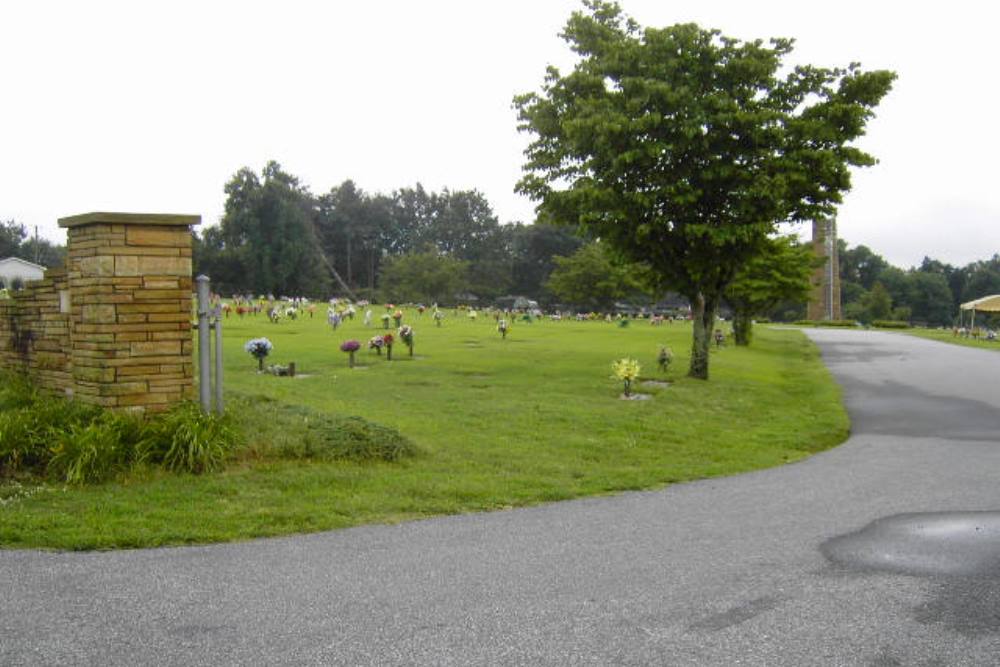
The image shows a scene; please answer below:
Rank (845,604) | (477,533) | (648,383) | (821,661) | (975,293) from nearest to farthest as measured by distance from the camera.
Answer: (821,661)
(845,604)
(477,533)
(648,383)
(975,293)

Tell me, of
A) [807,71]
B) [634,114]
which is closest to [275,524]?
[634,114]

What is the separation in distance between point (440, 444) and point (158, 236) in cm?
355

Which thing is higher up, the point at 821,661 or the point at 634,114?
the point at 634,114

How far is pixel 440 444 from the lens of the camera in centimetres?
905

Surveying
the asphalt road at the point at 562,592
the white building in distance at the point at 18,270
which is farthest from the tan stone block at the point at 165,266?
the white building in distance at the point at 18,270

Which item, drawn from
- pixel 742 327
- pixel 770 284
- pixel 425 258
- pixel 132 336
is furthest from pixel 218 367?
pixel 425 258

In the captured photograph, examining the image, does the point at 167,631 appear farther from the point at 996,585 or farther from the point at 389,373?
the point at 389,373

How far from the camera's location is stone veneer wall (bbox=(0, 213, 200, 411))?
7.25 m

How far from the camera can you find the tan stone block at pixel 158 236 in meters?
7.37

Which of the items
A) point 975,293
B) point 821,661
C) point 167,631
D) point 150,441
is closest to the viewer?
point 821,661

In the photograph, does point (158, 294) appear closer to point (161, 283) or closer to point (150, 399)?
point (161, 283)

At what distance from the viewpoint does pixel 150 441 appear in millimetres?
6973

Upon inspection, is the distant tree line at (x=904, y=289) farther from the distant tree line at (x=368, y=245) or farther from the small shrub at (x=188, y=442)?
the small shrub at (x=188, y=442)

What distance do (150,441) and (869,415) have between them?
1130 centimetres
